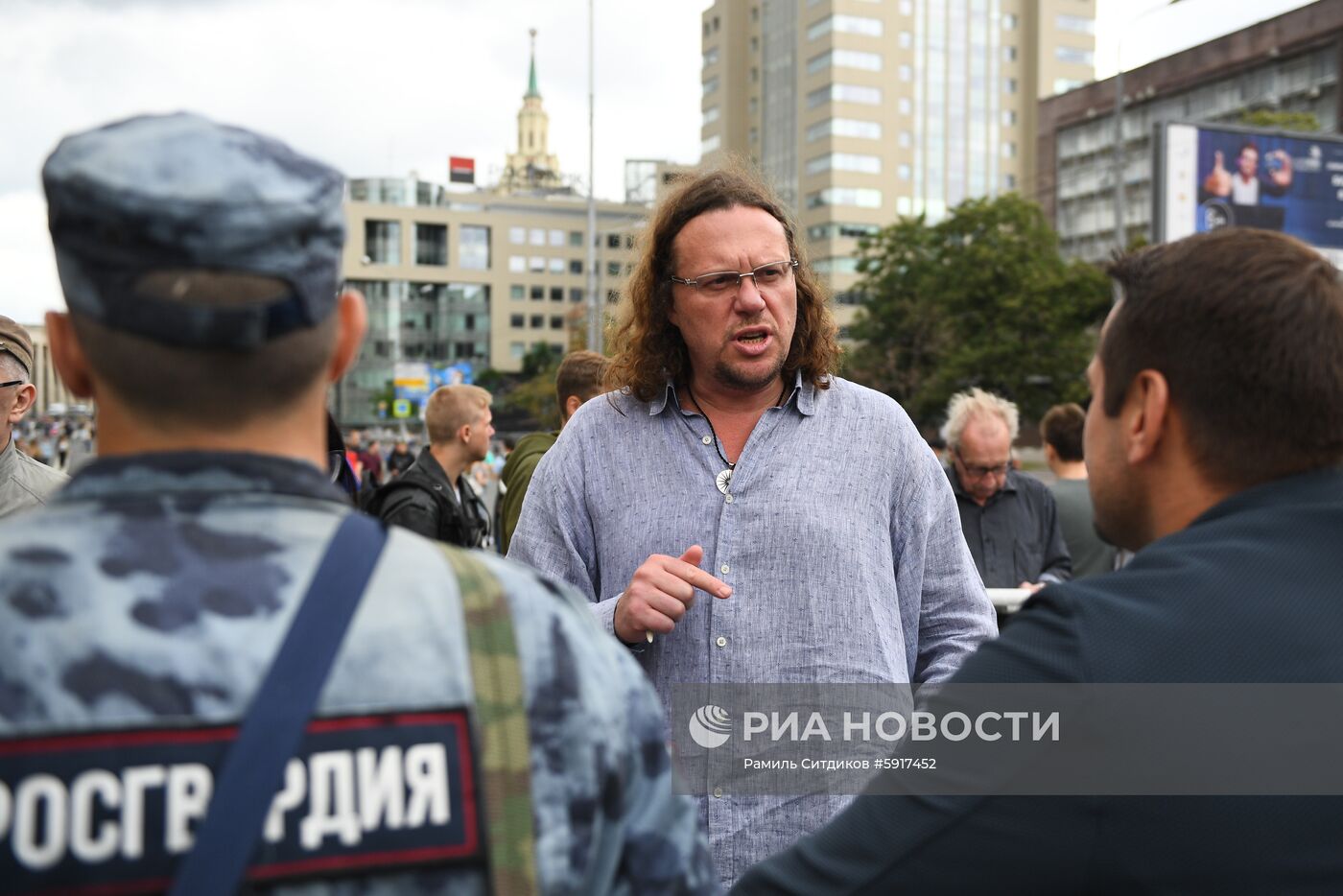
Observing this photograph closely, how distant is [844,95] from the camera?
3533 inches

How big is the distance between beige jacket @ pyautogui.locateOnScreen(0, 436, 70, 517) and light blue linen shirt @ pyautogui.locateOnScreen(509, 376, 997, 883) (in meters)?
2.32

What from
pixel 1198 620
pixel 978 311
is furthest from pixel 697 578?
pixel 978 311

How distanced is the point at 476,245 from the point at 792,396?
129 meters

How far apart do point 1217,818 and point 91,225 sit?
140 cm

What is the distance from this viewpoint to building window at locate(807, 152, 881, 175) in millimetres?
89688

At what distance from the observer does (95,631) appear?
1147 millimetres

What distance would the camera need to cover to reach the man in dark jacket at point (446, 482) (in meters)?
6.30

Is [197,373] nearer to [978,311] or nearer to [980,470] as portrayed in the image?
[980,470]

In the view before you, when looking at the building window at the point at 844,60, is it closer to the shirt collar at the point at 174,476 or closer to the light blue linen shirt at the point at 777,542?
the light blue linen shirt at the point at 777,542

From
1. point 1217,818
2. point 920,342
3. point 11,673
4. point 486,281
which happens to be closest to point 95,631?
point 11,673

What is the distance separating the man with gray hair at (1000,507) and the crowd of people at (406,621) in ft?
13.8

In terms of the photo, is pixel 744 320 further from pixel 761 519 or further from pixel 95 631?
pixel 95 631

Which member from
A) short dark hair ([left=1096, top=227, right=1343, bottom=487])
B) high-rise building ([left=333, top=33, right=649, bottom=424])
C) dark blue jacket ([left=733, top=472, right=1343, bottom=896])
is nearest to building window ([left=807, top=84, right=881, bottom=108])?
high-rise building ([left=333, top=33, right=649, bottom=424])

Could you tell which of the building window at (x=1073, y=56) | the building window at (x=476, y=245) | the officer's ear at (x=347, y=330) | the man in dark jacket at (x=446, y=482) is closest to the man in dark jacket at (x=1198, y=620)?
the officer's ear at (x=347, y=330)
